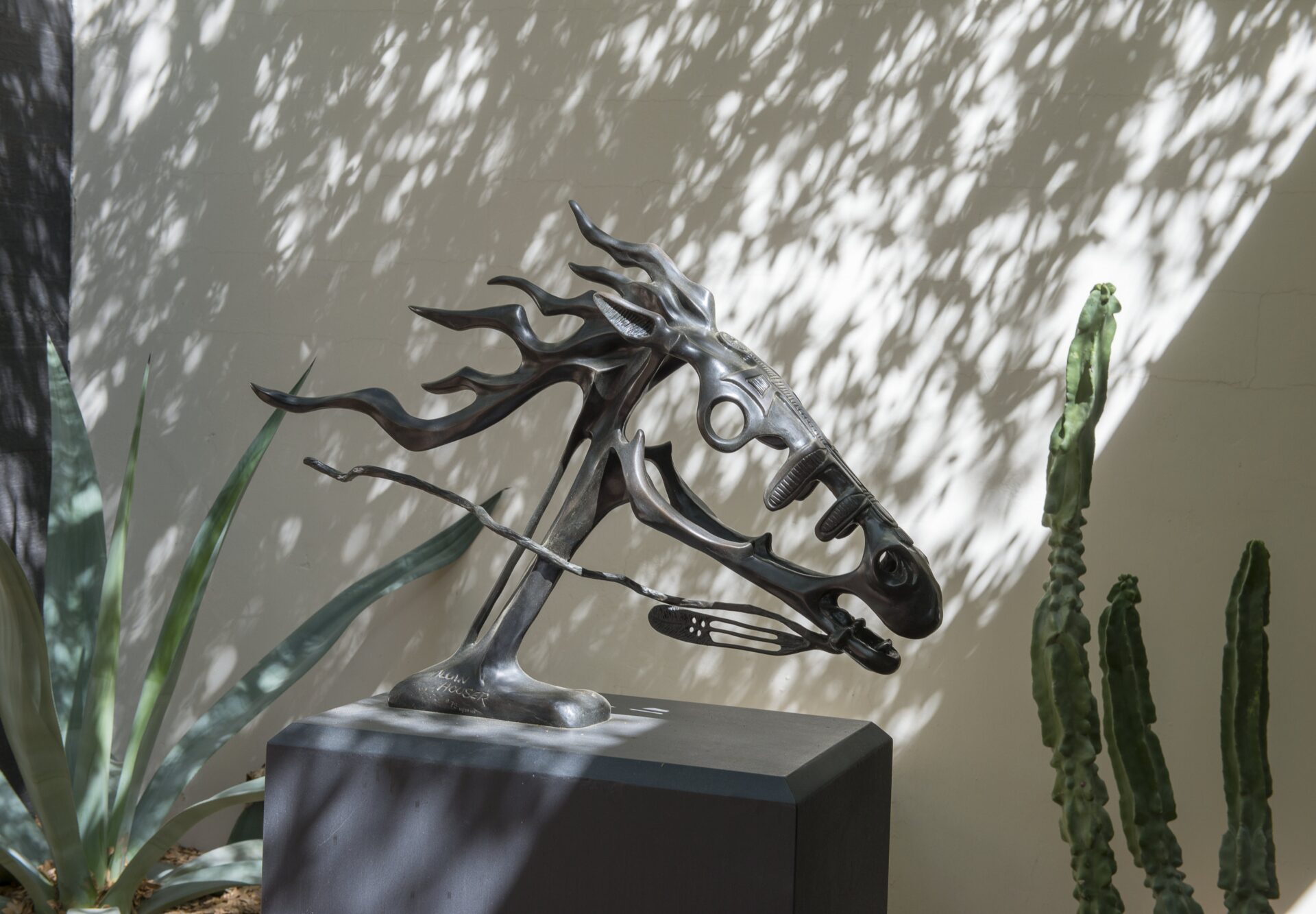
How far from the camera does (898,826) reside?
9.27 ft

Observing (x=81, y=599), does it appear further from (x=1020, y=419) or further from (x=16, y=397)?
(x=1020, y=419)

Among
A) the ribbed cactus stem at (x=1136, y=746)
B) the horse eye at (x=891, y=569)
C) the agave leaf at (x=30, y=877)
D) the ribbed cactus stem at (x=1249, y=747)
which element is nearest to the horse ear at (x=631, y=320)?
the horse eye at (x=891, y=569)

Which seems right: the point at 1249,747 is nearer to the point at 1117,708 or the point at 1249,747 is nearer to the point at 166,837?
the point at 1117,708

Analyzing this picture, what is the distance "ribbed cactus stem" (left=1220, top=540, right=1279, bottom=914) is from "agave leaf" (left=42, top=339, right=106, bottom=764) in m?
2.36

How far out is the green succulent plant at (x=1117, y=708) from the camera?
2.18 m

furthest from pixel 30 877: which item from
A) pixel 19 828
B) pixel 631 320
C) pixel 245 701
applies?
pixel 631 320

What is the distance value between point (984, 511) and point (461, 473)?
4.11 ft

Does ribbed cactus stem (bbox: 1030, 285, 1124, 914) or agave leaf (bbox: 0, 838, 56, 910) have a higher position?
ribbed cactus stem (bbox: 1030, 285, 1124, 914)

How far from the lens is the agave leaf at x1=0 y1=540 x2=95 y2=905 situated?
2371 mm

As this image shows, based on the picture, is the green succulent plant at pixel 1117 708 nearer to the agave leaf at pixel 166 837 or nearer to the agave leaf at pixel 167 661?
the agave leaf at pixel 166 837

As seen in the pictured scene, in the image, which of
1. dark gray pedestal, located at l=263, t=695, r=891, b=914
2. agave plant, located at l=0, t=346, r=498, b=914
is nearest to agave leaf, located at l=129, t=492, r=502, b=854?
agave plant, located at l=0, t=346, r=498, b=914

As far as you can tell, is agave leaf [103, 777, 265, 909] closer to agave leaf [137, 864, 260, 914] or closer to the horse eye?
agave leaf [137, 864, 260, 914]

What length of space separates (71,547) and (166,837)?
0.73 meters

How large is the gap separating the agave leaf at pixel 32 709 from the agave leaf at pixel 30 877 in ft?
0.23
